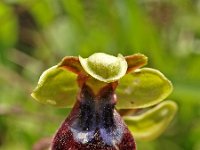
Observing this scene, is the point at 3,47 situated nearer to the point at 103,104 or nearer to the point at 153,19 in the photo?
the point at 153,19

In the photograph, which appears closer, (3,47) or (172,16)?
(3,47)

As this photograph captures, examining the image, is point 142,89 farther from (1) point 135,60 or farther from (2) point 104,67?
(2) point 104,67

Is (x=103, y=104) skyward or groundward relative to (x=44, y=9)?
skyward

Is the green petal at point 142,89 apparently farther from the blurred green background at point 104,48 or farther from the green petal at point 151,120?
the blurred green background at point 104,48

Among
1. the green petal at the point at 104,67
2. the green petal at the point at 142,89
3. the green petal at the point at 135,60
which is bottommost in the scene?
the green petal at the point at 142,89

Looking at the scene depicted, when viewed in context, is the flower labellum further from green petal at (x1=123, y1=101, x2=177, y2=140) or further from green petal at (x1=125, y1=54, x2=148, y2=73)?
green petal at (x1=123, y1=101, x2=177, y2=140)

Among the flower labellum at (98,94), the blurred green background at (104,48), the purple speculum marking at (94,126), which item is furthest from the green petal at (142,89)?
the blurred green background at (104,48)

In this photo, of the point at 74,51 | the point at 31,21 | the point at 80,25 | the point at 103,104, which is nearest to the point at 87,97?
the point at 103,104

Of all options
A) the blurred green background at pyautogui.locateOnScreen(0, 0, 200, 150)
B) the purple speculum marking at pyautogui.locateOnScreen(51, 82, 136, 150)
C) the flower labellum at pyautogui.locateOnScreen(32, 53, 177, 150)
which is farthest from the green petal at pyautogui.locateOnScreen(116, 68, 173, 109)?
the blurred green background at pyautogui.locateOnScreen(0, 0, 200, 150)
